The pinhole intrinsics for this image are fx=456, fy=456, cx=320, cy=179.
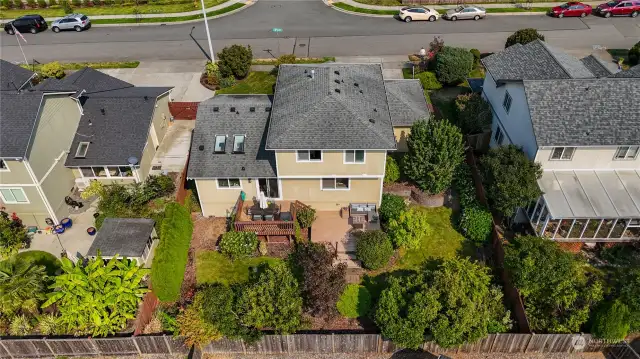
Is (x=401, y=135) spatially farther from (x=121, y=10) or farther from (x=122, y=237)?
(x=121, y=10)

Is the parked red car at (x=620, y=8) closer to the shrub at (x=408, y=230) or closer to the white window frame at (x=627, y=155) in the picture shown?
the white window frame at (x=627, y=155)

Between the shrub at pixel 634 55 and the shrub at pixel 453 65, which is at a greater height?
the shrub at pixel 453 65

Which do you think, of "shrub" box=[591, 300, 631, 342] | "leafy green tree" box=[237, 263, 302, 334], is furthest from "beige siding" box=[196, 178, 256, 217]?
"shrub" box=[591, 300, 631, 342]

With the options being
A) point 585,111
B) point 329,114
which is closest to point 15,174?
point 329,114

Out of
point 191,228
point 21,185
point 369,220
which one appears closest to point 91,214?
point 21,185

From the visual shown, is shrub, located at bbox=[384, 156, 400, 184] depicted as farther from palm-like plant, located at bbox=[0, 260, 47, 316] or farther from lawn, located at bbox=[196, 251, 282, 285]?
palm-like plant, located at bbox=[0, 260, 47, 316]

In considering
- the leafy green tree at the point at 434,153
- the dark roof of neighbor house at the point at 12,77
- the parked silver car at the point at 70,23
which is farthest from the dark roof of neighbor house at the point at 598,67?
the parked silver car at the point at 70,23
